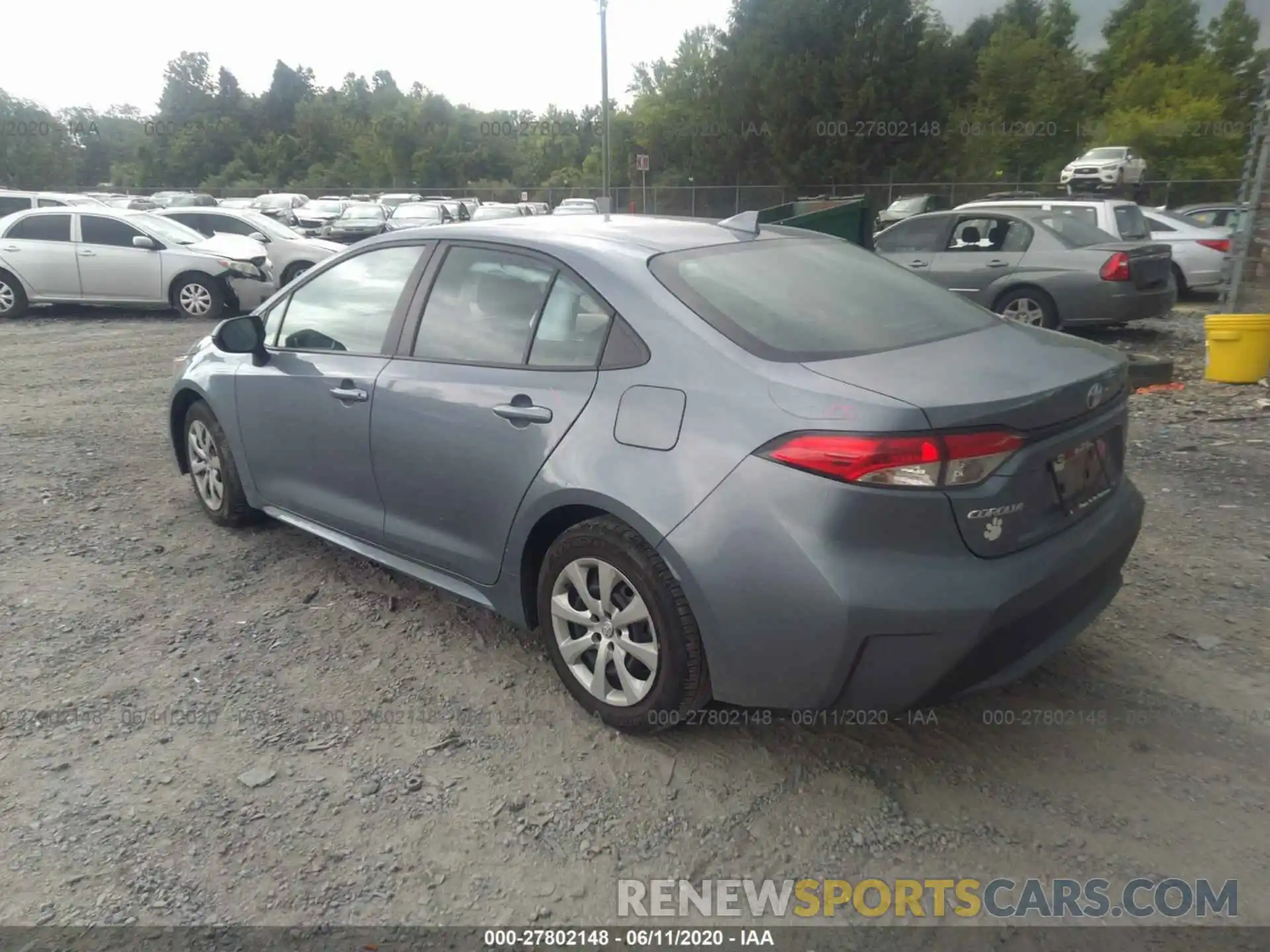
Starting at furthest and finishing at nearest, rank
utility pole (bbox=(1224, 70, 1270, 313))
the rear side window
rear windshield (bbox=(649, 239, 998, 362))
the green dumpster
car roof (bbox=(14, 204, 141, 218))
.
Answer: car roof (bbox=(14, 204, 141, 218)) < the rear side window < the green dumpster < utility pole (bbox=(1224, 70, 1270, 313)) < rear windshield (bbox=(649, 239, 998, 362))

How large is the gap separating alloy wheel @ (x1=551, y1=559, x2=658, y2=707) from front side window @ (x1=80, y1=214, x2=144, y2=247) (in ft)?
42.3

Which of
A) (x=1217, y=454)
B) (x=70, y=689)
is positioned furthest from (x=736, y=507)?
(x=1217, y=454)

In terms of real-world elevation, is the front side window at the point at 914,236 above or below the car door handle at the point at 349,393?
above

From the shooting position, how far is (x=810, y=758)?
119 inches

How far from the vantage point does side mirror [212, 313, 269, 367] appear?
423 cm

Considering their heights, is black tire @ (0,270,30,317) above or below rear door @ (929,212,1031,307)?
below

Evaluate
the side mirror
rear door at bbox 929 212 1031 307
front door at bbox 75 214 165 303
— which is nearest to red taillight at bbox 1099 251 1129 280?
rear door at bbox 929 212 1031 307

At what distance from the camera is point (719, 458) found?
2.67m

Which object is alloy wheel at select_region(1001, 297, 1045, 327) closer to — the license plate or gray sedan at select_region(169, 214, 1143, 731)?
gray sedan at select_region(169, 214, 1143, 731)

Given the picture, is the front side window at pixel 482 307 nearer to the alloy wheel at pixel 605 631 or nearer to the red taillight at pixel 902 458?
the alloy wheel at pixel 605 631

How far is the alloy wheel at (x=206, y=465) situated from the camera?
16.1 feet

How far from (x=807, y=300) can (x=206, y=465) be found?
135 inches

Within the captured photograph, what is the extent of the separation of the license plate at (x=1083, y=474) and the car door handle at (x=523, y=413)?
1.53 m

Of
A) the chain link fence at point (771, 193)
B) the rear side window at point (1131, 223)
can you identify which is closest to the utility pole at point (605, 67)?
the chain link fence at point (771, 193)
